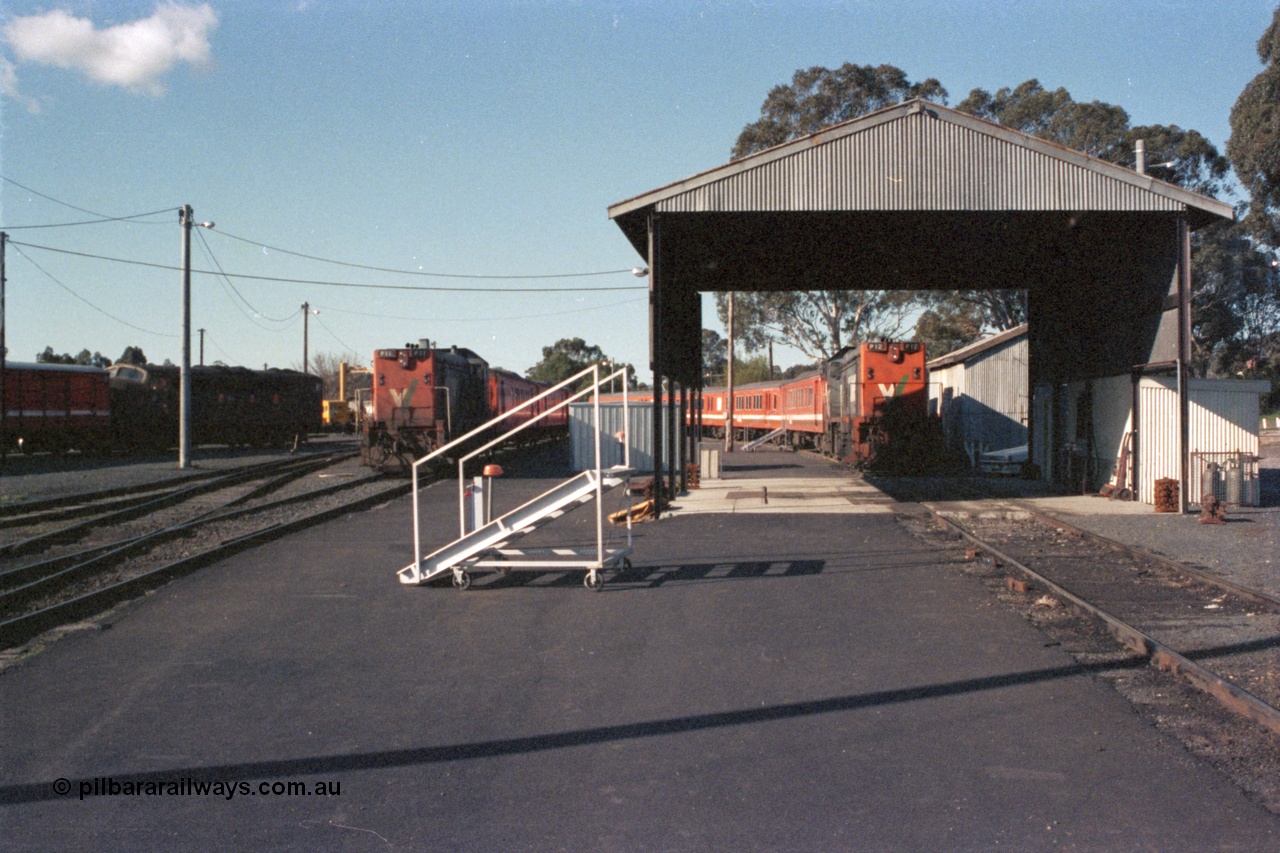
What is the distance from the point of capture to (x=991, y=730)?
557 cm

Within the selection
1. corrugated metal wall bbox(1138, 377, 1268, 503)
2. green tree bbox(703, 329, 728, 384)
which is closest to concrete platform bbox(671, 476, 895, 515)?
corrugated metal wall bbox(1138, 377, 1268, 503)

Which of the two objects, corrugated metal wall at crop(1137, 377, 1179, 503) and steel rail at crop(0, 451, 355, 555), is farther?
corrugated metal wall at crop(1137, 377, 1179, 503)

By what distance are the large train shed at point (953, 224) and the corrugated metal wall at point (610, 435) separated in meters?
8.10

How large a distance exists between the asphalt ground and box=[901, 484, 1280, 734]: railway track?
64 centimetres

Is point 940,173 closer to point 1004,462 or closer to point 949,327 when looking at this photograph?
point 1004,462

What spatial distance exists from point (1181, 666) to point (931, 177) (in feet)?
39.2

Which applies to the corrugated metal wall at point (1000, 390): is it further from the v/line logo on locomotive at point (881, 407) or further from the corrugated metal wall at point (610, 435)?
the corrugated metal wall at point (610, 435)

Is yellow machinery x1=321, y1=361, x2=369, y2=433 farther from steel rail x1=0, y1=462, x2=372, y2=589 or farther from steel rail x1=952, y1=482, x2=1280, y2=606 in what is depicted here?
steel rail x1=952, y1=482, x2=1280, y2=606

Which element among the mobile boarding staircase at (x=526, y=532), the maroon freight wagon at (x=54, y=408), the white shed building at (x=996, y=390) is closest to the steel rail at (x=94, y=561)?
the mobile boarding staircase at (x=526, y=532)

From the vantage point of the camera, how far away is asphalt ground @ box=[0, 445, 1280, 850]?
14.3 ft

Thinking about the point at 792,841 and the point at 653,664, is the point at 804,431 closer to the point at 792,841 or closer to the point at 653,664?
the point at 653,664

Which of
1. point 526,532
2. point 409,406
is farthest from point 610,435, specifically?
point 526,532

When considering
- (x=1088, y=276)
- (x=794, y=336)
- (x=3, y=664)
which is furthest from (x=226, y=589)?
(x=794, y=336)
